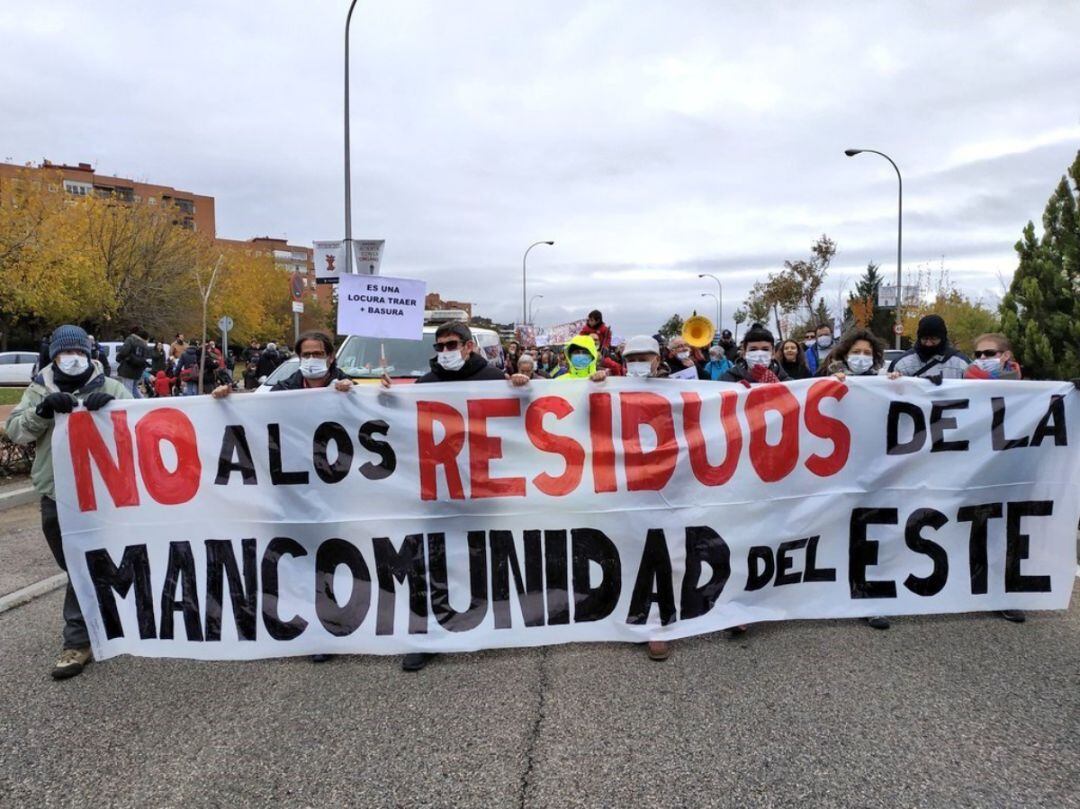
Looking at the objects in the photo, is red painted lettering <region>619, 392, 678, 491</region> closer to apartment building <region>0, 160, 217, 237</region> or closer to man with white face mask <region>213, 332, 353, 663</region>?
man with white face mask <region>213, 332, 353, 663</region>

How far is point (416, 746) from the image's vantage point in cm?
298

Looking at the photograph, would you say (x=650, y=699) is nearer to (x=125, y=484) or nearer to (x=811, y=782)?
(x=811, y=782)

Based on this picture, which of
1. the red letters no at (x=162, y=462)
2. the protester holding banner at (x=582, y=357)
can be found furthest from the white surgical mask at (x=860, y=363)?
the red letters no at (x=162, y=462)

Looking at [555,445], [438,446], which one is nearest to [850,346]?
[555,445]

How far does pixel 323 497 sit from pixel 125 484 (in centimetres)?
105

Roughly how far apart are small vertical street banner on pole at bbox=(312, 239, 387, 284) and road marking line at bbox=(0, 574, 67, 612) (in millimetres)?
4100

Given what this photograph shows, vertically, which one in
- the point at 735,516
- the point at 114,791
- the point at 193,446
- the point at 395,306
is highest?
the point at 395,306

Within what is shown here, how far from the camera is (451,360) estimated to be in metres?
4.37

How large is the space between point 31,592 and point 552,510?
3652mm

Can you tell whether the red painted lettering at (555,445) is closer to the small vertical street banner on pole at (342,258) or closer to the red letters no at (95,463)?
the red letters no at (95,463)

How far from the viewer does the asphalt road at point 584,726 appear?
2686 mm

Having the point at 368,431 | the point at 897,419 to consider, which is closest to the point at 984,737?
the point at 897,419

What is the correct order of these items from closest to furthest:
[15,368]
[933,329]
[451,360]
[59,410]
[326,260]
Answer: [59,410]
[451,360]
[933,329]
[326,260]
[15,368]

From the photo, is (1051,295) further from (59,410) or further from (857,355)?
(59,410)
